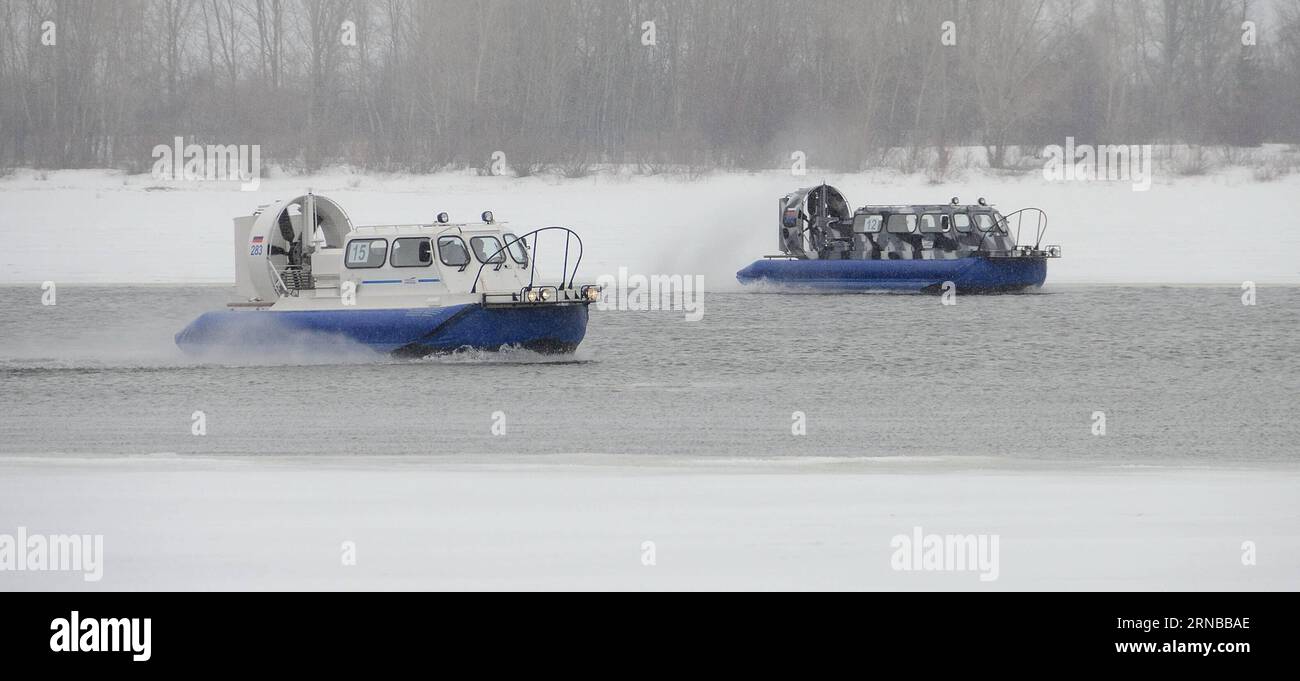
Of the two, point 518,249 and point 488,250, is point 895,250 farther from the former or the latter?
point 488,250

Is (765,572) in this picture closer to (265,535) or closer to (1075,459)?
(265,535)

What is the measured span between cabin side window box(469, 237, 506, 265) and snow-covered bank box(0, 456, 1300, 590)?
6.69 m

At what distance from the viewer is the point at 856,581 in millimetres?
7449

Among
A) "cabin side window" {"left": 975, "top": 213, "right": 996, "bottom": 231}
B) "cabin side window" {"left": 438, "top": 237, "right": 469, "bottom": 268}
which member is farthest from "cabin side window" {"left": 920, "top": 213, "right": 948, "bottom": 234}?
"cabin side window" {"left": 438, "top": 237, "right": 469, "bottom": 268}

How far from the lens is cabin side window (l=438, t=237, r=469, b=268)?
1745cm

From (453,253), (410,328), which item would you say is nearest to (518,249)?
(453,253)

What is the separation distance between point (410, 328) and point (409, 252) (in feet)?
2.59

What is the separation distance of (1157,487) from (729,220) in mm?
24006

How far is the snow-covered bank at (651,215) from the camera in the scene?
1144 inches

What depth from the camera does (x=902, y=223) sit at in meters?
27.8

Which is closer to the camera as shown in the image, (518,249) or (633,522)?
(633,522)

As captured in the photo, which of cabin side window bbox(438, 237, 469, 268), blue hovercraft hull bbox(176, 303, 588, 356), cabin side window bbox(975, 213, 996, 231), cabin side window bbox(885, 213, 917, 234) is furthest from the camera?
cabin side window bbox(885, 213, 917, 234)

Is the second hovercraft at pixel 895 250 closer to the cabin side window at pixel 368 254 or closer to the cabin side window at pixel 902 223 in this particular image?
the cabin side window at pixel 902 223

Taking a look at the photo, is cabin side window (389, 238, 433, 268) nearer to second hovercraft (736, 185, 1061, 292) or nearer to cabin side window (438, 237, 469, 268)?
cabin side window (438, 237, 469, 268)
